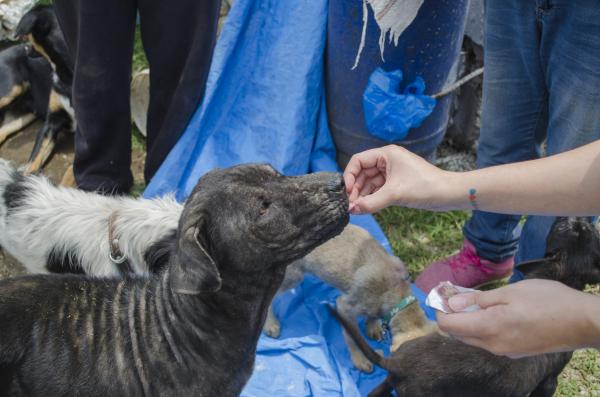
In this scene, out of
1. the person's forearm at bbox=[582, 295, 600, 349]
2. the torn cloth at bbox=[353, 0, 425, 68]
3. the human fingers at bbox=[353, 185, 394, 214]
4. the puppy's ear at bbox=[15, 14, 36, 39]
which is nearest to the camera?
the person's forearm at bbox=[582, 295, 600, 349]

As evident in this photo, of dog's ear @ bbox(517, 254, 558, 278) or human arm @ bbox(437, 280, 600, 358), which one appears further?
dog's ear @ bbox(517, 254, 558, 278)

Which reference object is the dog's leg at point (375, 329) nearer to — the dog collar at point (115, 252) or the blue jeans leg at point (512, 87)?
the blue jeans leg at point (512, 87)

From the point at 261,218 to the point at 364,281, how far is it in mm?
1460

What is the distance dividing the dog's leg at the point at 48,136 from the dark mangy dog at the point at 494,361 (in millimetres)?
3427

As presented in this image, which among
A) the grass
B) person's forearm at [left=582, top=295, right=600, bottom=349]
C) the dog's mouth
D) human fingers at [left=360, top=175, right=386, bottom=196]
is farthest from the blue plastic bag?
person's forearm at [left=582, top=295, right=600, bottom=349]

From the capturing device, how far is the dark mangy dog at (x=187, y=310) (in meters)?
2.23

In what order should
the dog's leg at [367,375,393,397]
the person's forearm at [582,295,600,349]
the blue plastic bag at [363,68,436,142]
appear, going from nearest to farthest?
the person's forearm at [582,295,600,349] → the dog's leg at [367,375,393,397] → the blue plastic bag at [363,68,436,142]

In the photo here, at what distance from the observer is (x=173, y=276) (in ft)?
6.75

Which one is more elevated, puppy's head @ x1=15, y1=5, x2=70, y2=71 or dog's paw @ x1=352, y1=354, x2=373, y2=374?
puppy's head @ x1=15, y1=5, x2=70, y2=71

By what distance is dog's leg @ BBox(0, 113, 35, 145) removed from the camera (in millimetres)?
5516

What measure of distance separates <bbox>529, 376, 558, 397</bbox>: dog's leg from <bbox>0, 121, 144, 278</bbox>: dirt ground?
11.4 feet

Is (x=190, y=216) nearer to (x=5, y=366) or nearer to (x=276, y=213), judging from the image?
(x=276, y=213)

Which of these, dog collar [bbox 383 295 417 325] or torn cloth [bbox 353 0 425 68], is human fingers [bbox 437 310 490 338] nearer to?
dog collar [bbox 383 295 417 325]

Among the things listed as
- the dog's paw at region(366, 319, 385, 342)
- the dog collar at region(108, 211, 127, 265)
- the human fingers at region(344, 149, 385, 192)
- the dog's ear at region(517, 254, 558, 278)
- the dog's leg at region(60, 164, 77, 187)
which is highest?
the human fingers at region(344, 149, 385, 192)
